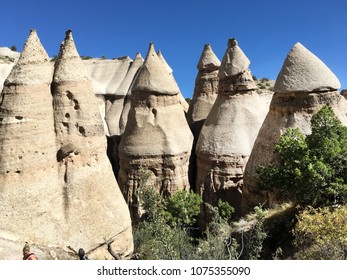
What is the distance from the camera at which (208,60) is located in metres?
21.9

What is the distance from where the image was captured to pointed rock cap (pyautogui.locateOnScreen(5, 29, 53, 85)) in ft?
30.1

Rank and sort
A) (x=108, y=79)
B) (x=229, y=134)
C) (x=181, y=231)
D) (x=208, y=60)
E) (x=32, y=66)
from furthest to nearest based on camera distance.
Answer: (x=108, y=79) < (x=208, y=60) < (x=229, y=134) < (x=181, y=231) < (x=32, y=66)

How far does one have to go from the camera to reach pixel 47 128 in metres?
9.46

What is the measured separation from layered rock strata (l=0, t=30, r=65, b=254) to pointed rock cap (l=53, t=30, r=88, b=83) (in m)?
0.40

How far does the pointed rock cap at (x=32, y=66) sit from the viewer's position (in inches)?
362

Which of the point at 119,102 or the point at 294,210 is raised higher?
the point at 119,102

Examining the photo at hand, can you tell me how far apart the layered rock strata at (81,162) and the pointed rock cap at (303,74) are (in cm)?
650

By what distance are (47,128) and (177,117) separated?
9.29m

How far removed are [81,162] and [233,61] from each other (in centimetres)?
1045

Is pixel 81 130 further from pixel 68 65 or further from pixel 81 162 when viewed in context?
pixel 68 65

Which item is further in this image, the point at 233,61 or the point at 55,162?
the point at 233,61

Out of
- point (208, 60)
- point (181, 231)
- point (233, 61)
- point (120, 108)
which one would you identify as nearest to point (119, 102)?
point (120, 108)

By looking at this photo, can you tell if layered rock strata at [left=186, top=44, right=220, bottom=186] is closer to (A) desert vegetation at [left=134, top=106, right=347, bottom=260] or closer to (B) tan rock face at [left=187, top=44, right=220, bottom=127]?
(B) tan rock face at [left=187, top=44, right=220, bottom=127]

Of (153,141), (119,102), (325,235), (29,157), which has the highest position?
(119,102)
